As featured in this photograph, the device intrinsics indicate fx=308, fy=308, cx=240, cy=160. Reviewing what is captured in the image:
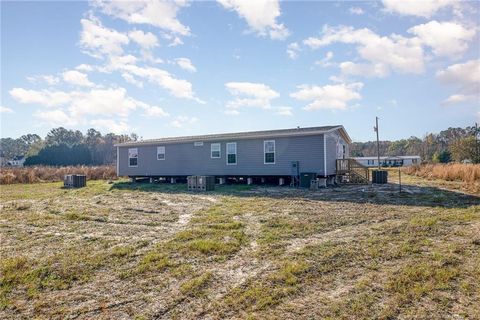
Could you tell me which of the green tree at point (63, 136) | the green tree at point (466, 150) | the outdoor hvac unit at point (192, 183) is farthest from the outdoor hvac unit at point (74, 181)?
the green tree at point (63, 136)

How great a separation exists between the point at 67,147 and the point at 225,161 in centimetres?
4245

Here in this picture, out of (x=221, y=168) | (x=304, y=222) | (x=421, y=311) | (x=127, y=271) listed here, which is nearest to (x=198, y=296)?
(x=127, y=271)

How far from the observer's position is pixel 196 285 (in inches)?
153

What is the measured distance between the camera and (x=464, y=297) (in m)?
3.40

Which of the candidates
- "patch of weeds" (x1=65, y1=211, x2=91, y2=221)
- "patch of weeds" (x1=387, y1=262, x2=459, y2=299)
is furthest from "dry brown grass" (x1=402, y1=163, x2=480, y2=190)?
"patch of weeds" (x1=65, y1=211, x2=91, y2=221)

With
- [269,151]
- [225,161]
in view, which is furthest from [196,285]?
[225,161]

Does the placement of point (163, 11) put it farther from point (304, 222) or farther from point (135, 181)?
point (135, 181)

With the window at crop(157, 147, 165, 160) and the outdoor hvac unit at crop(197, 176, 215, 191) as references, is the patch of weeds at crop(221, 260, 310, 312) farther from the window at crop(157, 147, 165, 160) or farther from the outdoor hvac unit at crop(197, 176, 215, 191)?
the window at crop(157, 147, 165, 160)

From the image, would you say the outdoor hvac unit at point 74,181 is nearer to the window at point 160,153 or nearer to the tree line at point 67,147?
the window at point 160,153

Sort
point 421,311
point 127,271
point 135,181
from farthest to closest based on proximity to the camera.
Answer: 1. point 135,181
2. point 127,271
3. point 421,311

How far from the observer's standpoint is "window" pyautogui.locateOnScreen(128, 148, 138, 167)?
2161 cm

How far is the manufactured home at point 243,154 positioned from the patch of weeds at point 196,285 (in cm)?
1222

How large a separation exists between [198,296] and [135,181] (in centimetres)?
1972

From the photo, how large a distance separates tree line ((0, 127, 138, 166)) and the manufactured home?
23.5 feet
